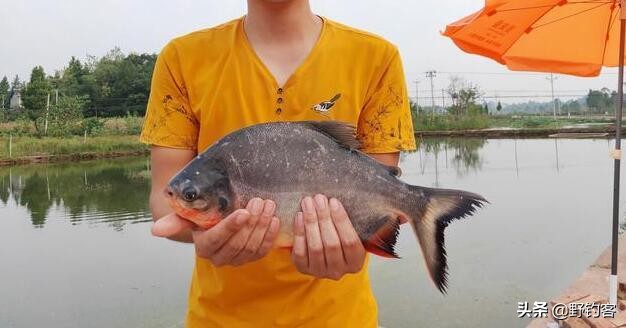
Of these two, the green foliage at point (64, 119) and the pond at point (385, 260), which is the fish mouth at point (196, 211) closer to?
the pond at point (385, 260)

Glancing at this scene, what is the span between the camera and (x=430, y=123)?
46.6 metres

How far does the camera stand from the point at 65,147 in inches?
1255

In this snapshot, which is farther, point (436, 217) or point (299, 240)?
point (436, 217)

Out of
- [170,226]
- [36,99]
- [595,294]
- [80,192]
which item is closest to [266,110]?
[170,226]

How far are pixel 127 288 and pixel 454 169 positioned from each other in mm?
15662

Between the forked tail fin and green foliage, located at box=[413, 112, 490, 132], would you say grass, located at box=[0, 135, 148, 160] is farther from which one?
the forked tail fin

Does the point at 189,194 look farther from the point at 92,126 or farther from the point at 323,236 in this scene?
the point at 92,126

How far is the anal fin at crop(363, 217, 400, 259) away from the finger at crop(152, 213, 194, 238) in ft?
1.69

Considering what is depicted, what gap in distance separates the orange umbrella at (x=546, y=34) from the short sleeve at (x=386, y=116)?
3401 millimetres

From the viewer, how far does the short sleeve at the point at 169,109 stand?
1826 mm

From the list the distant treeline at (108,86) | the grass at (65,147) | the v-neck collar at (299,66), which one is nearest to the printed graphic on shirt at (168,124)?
the v-neck collar at (299,66)

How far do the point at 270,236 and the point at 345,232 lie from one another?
0.68 ft

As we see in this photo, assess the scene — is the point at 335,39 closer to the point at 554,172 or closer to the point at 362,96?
the point at 362,96

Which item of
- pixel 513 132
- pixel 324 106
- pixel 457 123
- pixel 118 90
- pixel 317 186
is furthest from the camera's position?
pixel 118 90
